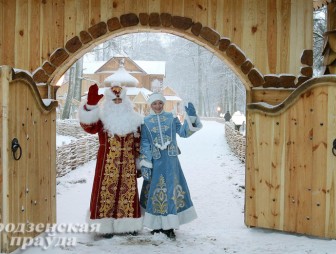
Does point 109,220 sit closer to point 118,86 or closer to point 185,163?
point 118,86

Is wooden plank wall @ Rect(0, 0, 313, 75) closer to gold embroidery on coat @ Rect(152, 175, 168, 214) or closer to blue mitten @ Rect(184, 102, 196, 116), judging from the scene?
blue mitten @ Rect(184, 102, 196, 116)

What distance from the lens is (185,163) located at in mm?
12602

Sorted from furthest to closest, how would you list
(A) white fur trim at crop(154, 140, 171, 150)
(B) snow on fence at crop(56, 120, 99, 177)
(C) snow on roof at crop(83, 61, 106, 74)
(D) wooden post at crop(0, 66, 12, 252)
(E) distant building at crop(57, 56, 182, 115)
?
(C) snow on roof at crop(83, 61, 106, 74)
(E) distant building at crop(57, 56, 182, 115)
(B) snow on fence at crop(56, 120, 99, 177)
(A) white fur trim at crop(154, 140, 171, 150)
(D) wooden post at crop(0, 66, 12, 252)

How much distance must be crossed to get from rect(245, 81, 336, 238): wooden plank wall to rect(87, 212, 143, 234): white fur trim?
4.55ft

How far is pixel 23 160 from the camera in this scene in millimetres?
4121

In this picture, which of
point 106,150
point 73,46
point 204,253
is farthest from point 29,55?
point 204,253

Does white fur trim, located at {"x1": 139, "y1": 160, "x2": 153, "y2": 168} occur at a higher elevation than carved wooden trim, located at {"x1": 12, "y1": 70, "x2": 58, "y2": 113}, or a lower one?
lower

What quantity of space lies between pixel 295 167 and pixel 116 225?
2101 mm

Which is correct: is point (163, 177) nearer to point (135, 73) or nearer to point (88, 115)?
point (88, 115)

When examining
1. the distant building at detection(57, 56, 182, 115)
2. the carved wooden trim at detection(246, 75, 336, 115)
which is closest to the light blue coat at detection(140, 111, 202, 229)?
the carved wooden trim at detection(246, 75, 336, 115)

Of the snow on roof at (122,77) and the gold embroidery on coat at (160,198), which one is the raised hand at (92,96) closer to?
the gold embroidery on coat at (160,198)

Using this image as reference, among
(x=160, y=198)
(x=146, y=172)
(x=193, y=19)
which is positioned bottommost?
(x=160, y=198)

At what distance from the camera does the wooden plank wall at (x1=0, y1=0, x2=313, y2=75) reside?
16.9 feet

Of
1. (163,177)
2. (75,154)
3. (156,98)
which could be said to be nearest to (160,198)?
(163,177)
